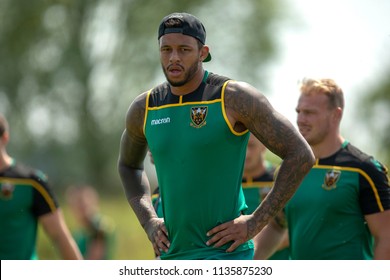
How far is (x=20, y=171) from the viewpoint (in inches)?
365

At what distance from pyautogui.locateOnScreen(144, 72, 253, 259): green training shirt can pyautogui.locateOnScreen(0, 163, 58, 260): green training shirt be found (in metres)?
3.31

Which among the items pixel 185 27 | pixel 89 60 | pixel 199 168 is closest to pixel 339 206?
pixel 199 168

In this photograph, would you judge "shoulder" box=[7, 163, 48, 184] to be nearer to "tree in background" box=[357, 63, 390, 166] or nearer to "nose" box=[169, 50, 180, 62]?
"nose" box=[169, 50, 180, 62]

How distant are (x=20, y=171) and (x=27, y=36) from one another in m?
31.6

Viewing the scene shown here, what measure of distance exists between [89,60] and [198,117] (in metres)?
35.8

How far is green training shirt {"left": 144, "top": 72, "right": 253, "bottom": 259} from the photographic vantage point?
6000 mm

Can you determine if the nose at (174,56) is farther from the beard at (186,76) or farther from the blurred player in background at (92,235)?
the blurred player in background at (92,235)

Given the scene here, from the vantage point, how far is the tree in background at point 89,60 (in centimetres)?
3981

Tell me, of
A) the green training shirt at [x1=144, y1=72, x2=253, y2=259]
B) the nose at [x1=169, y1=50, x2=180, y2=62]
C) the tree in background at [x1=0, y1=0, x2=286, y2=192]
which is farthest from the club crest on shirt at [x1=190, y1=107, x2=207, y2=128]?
the tree in background at [x1=0, y1=0, x2=286, y2=192]

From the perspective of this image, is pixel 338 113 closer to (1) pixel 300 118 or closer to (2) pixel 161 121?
(1) pixel 300 118

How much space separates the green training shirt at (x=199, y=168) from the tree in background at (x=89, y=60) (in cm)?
3302


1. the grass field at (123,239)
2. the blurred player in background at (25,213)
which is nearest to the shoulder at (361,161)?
the blurred player in background at (25,213)
